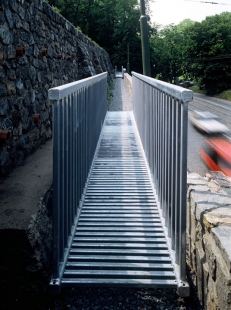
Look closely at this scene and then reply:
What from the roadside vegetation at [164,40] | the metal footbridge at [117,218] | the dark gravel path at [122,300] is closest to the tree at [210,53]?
the roadside vegetation at [164,40]

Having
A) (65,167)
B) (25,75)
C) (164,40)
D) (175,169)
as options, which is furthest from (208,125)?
(164,40)

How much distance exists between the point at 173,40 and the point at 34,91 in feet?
244

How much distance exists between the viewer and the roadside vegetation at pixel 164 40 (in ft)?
132

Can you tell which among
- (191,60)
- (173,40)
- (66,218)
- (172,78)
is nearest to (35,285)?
(66,218)

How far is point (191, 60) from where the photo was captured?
42406 millimetres

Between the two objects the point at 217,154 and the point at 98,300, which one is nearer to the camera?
the point at 98,300

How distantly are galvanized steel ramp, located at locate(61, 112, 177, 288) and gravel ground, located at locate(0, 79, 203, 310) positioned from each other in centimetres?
11

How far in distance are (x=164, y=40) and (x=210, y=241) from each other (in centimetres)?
7627

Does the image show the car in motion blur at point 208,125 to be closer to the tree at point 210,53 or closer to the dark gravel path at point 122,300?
the dark gravel path at point 122,300

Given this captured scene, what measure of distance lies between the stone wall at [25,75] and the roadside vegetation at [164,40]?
60.6 feet

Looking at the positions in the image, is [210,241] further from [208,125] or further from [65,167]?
[208,125]

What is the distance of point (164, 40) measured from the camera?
75125 mm

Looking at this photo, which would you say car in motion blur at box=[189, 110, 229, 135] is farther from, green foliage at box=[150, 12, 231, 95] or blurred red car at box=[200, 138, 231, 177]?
green foliage at box=[150, 12, 231, 95]

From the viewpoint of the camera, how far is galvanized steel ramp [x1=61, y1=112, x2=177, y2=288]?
304 cm
